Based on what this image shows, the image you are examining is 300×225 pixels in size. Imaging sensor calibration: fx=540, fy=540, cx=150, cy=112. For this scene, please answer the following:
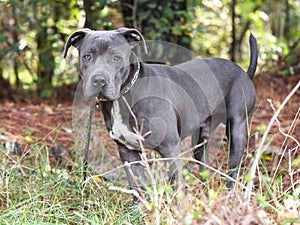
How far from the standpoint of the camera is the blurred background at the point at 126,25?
6629 mm

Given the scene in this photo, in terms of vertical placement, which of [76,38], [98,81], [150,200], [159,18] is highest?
[76,38]

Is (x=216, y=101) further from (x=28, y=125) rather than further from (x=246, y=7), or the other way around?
(x=246, y=7)

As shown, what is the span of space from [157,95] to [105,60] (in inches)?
19.9

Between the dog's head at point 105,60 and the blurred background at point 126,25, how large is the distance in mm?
1545

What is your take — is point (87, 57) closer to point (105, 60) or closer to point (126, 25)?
point (105, 60)

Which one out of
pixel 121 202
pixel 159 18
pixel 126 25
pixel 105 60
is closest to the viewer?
pixel 105 60

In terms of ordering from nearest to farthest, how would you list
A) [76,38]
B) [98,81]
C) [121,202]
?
1. [98,81]
2. [121,202]
3. [76,38]

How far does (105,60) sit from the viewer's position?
3662 millimetres

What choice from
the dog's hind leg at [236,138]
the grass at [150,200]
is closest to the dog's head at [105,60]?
the grass at [150,200]

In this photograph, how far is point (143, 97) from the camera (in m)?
3.88

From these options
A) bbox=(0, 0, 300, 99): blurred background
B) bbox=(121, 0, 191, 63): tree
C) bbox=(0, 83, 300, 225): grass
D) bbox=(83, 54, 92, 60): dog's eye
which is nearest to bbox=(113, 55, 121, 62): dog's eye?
bbox=(83, 54, 92, 60): dog's eye

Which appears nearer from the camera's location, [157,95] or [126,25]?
[157,95]

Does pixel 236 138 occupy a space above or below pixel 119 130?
below

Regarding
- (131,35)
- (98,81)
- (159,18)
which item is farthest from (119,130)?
(159,18)
